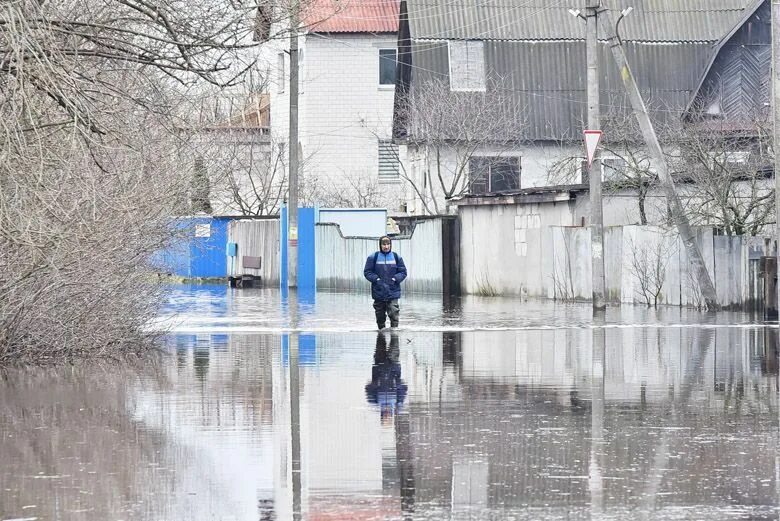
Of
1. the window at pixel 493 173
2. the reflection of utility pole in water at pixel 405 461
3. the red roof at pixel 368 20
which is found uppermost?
the red roof at pixel 368 20

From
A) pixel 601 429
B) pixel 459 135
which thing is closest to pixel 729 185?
pixel 459 135

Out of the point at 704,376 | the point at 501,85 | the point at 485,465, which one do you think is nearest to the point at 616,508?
the point at 485,465

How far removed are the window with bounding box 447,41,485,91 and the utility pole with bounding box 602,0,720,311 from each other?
17.8 meters

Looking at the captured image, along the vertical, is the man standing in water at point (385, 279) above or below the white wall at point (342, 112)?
Answer: below

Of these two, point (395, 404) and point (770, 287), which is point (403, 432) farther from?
point (770, 287)

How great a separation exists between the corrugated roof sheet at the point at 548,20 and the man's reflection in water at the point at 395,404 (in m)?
26.1

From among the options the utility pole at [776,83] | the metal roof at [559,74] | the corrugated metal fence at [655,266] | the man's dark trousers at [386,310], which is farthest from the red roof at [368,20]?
the utility pole at [776,83]

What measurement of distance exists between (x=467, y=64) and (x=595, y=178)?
60.4 ft

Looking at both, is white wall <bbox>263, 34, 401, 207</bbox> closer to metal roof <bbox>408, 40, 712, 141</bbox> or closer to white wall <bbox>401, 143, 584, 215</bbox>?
white wall <bbox>401, 143, 584, 215</bbox>

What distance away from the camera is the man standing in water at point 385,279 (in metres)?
23.7

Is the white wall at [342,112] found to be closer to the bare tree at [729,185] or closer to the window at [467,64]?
the window at [467,64]

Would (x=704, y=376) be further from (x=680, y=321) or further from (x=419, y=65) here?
(x=419, y=65)

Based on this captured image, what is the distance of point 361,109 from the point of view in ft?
175

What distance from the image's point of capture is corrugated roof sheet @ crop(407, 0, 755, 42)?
4703cm
